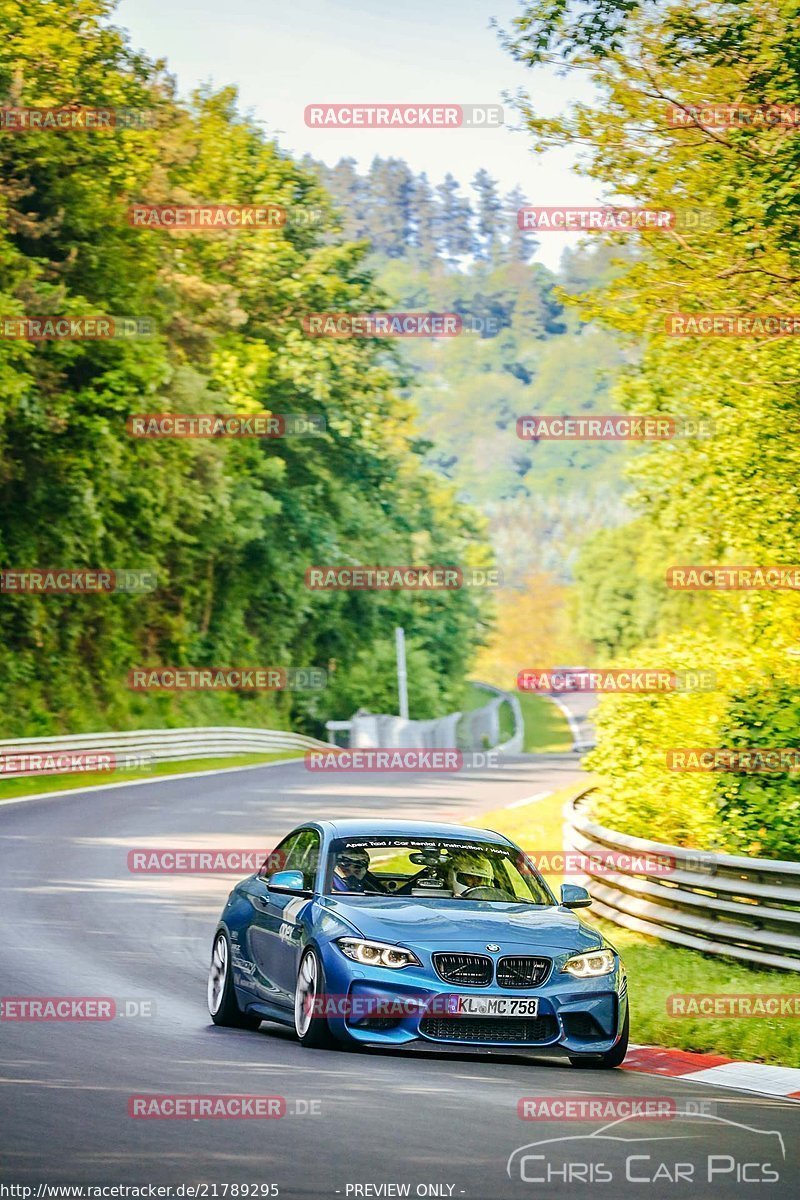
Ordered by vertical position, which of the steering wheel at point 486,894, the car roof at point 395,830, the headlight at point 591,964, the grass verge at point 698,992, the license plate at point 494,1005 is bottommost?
the grass verge at point 698,992

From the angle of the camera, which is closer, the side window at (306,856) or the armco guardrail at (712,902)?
the side window at (306,856)

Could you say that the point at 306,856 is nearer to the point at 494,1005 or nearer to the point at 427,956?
the point at 427,956

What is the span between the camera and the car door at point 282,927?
10.7 metres

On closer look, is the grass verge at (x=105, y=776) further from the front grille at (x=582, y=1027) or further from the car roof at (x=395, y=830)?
A: the front grille at (x=582, y=1027)

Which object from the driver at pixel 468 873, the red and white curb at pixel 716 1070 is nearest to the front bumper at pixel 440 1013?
the red and white curb at pixel 716 1070

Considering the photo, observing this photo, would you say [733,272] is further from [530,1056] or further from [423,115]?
[530,1056]

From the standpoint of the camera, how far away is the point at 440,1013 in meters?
9.82

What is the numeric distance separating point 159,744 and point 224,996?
109 ft

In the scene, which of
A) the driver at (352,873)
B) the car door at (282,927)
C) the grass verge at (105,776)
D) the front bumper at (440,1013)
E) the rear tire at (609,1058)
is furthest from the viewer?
the grass verge at (105,776)

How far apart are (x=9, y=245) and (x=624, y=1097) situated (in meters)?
34.1

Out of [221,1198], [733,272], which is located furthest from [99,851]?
[221,1198]

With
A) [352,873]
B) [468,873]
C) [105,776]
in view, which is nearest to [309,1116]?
[352,873]

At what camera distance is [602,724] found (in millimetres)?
19438

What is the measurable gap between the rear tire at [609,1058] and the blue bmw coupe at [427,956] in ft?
0.04
